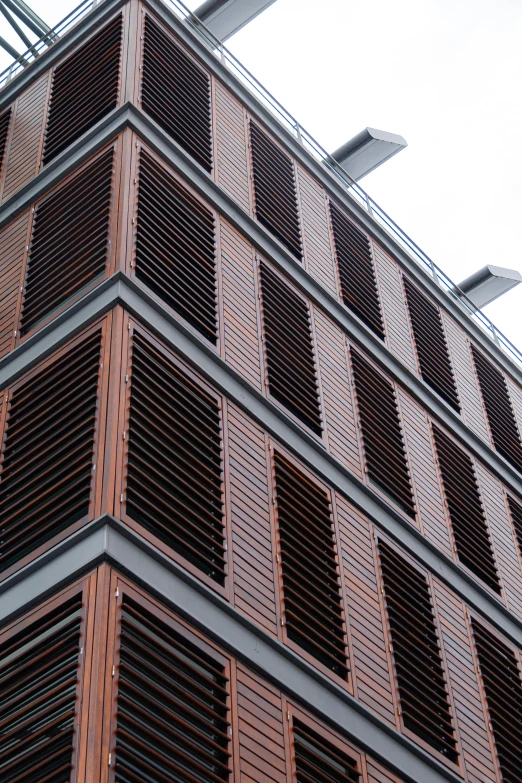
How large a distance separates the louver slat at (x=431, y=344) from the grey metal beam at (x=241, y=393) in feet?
15.9

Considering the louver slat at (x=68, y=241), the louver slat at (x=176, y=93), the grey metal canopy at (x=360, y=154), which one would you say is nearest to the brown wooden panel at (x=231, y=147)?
the louver slat at (x=176, y=93)

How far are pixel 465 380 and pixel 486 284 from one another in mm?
6158

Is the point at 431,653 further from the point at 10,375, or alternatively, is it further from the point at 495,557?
the point at 10,375

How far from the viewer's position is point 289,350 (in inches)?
749

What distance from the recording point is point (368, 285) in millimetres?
23250

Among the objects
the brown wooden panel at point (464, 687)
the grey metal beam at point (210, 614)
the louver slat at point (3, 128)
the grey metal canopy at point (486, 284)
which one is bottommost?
the grey metal beam at point (210, 614)

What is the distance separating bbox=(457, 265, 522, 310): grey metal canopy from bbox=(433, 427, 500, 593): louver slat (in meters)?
8.81

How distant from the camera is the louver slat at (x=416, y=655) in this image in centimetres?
1622

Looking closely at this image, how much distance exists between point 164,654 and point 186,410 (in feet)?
12.4

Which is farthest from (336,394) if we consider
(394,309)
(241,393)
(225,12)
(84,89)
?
(225,12)

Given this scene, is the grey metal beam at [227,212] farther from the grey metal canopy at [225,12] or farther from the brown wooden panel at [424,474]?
the grey metal canopy at [225,12]

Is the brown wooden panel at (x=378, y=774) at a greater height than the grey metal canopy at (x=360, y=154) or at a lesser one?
lesser

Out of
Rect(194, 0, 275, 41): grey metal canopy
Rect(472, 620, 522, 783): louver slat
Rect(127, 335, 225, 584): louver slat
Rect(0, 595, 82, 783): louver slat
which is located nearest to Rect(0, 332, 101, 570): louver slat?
Rect(127, 335, 225, 584): louver slat

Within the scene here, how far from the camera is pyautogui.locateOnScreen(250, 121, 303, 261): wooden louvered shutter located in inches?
840
